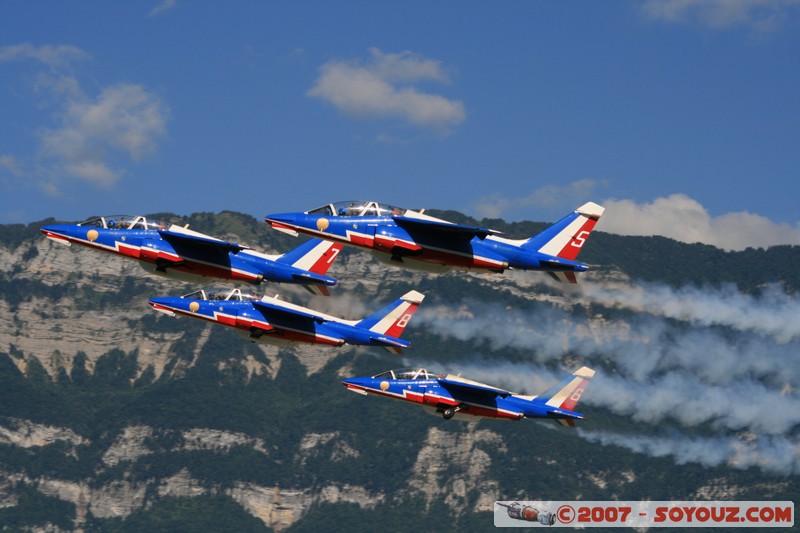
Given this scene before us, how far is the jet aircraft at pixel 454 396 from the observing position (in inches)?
4503

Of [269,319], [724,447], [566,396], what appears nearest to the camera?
[269,319]

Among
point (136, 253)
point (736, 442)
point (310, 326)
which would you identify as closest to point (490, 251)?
point (310, 326)

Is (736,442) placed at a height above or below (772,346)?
below

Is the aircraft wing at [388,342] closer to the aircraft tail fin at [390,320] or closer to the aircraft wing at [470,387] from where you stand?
the aircraft tail fin at [390,320]

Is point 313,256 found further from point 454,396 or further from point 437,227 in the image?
point 454,396

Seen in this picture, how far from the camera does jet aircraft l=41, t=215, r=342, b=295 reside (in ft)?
322

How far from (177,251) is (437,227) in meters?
17.2

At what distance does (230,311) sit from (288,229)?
33.7 ft

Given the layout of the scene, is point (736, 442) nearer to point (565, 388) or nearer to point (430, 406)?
point (565, 388)

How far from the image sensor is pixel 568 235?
100375mm

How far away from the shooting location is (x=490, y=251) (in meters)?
97.1

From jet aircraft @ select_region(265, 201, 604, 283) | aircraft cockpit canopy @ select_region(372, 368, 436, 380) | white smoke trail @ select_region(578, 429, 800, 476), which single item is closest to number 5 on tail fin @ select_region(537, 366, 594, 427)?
aircraft cockpit canopy @ select_region(372, 368, 436, 380)

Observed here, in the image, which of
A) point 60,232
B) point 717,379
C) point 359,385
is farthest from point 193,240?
point 717,379

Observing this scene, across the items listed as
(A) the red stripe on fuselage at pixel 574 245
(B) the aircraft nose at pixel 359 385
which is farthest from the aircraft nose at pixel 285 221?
(B) the aircraft nose at pixel 359 385
